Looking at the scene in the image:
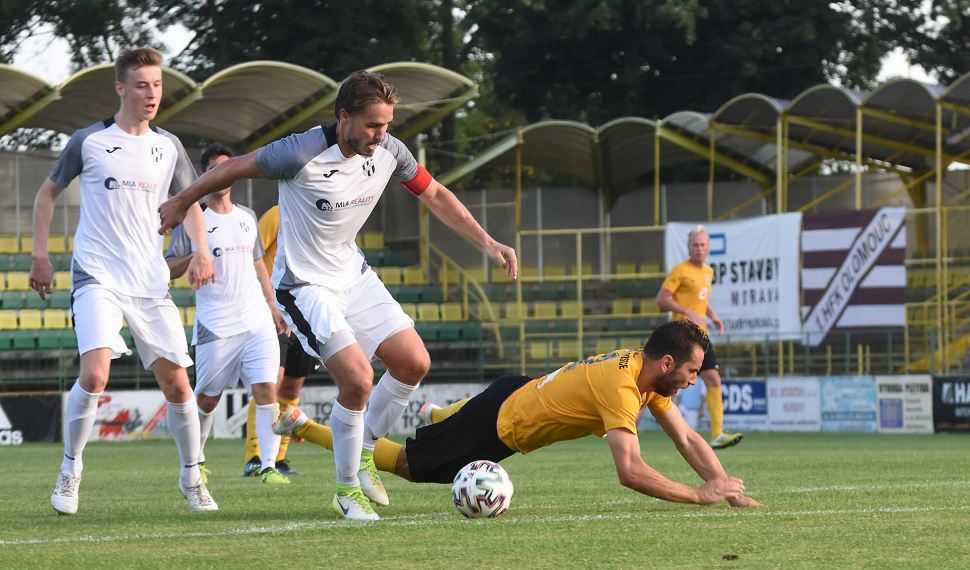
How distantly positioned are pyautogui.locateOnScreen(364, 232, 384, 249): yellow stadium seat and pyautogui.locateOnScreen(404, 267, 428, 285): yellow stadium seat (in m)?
1.25

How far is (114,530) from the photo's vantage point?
17.4 feet

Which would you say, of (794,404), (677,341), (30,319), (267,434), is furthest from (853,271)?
(677,341)

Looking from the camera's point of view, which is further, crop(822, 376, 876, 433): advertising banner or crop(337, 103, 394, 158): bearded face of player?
crop(822, 376, 876, 433): advertising banner

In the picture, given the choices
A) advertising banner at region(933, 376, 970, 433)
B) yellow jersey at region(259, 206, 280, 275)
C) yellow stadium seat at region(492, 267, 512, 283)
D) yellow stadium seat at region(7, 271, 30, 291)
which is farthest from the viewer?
yellow stadium seat at region(492, 267, 512, 283)

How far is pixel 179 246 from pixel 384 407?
2814 millimetres

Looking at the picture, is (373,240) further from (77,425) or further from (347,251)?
(347,251)

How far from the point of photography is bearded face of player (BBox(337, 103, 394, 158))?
18.1 feet

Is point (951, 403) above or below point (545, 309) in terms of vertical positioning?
below

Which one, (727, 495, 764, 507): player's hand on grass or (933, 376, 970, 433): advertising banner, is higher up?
(727, 495, 764, 507): player's hand on grass

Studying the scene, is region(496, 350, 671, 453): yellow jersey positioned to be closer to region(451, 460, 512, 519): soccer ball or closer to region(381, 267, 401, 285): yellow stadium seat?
region(451, 460, 512, 519): soccer ball

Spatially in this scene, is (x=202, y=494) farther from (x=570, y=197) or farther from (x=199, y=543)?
(x=570, y=197)

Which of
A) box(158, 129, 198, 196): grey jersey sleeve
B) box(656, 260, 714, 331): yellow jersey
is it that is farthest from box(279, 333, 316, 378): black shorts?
box(656, 260, 714, 331): yellow jersey

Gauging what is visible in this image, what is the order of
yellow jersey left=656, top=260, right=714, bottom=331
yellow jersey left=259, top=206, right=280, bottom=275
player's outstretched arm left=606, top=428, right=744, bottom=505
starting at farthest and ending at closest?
yellow jersey left=656, top=260, right=714, bottom=331 < yellow jersey left=259, top=206, right=280, bottom=275 < player's outstretched arm left=606, top=428, right=744, bottom=505

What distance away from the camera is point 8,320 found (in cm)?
2061
